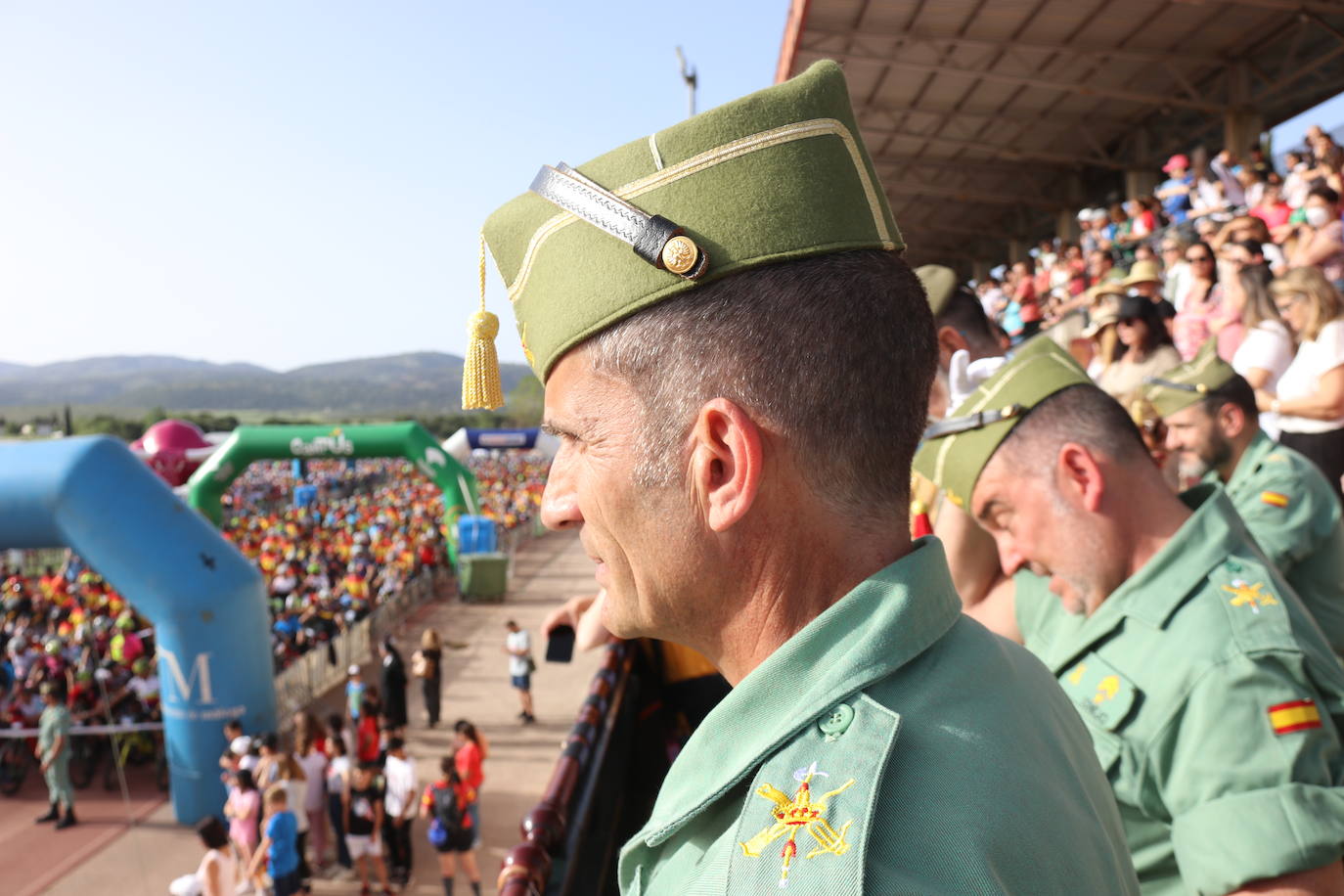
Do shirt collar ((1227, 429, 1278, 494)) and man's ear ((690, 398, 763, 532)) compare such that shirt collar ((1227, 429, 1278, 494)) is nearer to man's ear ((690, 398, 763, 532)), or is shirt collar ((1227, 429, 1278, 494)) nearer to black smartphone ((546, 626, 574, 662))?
black smartphone ((546, 626, 574, 662))

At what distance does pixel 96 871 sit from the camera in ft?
31.8

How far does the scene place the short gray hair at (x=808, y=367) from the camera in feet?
3.53

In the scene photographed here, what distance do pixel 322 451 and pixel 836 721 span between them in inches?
867

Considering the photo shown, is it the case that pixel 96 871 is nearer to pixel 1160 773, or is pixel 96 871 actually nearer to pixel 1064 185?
pixel 1160 773

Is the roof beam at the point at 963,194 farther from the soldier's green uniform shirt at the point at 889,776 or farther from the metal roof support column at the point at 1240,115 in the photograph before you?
the soldier's green uniform shirt at the point at 889,776

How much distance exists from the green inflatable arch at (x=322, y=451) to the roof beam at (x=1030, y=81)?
13.2 meters

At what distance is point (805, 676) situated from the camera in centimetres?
101

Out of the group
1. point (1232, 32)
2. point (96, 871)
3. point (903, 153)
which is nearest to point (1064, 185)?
point (903, 153)

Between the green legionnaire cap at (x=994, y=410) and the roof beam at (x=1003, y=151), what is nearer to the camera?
the green legionnaire cap at (x=994, y=410)

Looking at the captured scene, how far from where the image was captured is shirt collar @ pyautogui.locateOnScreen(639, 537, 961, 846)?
3.19 ft

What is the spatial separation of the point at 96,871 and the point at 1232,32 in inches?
768

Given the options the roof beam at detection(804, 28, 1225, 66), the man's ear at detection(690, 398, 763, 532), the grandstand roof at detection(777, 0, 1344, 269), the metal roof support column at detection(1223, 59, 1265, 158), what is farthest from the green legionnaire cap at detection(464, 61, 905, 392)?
the metal roof support column at detection(1223, 59, 1265, 158)

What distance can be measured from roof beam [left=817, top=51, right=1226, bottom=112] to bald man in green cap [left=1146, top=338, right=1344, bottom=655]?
37.2 ft

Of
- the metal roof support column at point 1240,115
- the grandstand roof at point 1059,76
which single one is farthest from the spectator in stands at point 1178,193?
the metal roof support column at point 1240,115
